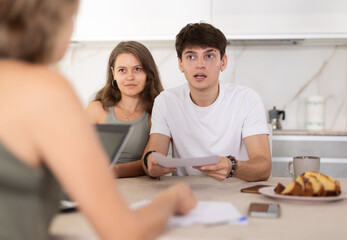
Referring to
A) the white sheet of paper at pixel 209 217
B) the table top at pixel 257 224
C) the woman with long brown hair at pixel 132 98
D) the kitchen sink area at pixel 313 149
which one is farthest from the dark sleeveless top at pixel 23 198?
the kitchen sink area at pixel 313 149

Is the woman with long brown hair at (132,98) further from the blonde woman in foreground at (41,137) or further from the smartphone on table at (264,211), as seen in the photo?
the blonde woman in foreground at (41,137)

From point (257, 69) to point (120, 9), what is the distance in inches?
52.8

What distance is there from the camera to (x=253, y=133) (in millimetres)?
1958

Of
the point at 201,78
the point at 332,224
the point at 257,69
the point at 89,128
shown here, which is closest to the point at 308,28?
the point at 257,69

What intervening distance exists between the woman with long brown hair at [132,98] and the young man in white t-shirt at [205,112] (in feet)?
0.83

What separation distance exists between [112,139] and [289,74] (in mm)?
3062

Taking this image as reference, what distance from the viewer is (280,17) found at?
3490 mm

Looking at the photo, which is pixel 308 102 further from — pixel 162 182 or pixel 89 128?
pixel 89 128

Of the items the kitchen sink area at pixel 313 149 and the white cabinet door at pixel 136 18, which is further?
the white cabinet door at pixel 136 18

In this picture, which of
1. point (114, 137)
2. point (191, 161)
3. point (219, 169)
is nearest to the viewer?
point (114, 137)

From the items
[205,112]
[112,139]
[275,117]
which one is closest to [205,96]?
[205,112]

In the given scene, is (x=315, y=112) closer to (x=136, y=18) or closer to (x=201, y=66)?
(x=136, y=18)

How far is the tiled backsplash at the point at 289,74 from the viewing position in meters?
3.83

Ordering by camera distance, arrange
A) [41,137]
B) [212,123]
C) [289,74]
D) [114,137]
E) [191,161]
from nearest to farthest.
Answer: [41,137] < [114,137] < [191,161] < [212,123] < [289,74]
